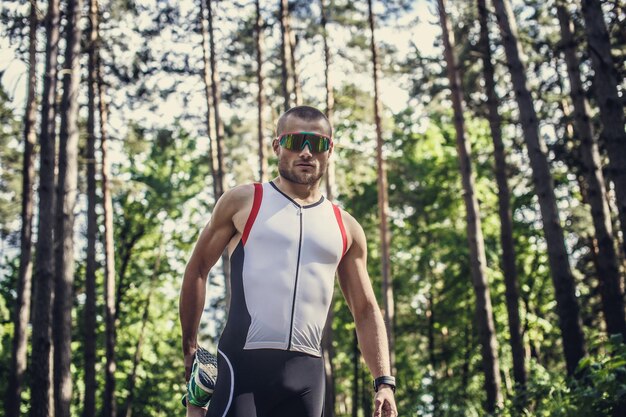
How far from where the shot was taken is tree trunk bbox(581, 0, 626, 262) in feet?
33.5

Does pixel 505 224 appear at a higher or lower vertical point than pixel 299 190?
higher

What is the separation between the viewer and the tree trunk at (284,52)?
21219 millimetres

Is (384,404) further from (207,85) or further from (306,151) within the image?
(207,85)

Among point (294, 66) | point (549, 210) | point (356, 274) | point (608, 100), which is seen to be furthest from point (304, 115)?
point (294, 66)

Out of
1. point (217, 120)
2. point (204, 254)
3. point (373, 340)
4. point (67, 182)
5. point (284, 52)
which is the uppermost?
point (284, 52)

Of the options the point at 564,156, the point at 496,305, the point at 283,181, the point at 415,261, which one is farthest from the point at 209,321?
the point at 283,181

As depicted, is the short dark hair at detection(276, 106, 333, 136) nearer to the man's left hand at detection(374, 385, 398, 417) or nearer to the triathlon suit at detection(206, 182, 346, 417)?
the triathlon suit at detection(206, 182, 346, 417)

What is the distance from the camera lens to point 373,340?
4.07 meters

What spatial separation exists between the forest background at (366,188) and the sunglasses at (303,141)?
440 centimetres

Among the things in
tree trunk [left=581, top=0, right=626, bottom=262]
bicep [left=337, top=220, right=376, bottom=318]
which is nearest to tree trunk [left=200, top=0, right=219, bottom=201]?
tree trunk [left=581, top=0, right=626, bottom=262]

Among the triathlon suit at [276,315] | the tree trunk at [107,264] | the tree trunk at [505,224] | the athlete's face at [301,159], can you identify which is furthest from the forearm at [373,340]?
the tree trunk at [107,264]

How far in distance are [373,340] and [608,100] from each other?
7903 millimetres

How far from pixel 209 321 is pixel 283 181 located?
89.9 ft

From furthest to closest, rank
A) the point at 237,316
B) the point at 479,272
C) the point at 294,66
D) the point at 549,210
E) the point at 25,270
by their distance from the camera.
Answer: the point at 294,66
the point at 25,270
the point at 479,272
the point at 549,210
the point at 237,316
